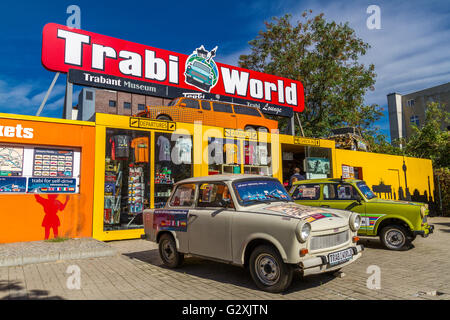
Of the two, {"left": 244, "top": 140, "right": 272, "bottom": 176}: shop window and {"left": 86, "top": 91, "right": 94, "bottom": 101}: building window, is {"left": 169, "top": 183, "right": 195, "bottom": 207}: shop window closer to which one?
{"left": 244, "top": 140, "right": 272, "bottom": 176}: shop window

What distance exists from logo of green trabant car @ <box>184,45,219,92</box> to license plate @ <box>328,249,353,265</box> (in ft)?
32.0

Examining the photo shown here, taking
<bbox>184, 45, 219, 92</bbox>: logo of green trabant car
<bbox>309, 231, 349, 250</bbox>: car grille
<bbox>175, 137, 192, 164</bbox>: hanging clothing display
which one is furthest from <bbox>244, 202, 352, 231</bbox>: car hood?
<bbox>184, 45, 219, 92</bbox>: logo of green trabant car

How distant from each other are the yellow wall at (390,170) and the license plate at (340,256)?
1077cm

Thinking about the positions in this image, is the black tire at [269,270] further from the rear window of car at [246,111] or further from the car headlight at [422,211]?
the rear window of car at [246,111]

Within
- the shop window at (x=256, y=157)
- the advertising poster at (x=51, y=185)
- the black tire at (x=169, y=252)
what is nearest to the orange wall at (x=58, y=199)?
the advertising poster at (x=51, y=185)

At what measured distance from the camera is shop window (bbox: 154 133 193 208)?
992cm

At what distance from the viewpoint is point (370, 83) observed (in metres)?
26.8

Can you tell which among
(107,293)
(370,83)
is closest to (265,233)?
(107,293)

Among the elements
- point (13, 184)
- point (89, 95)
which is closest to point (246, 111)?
point (13, 184)

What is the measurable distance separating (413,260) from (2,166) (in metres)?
9.80

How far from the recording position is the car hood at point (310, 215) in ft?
14.2

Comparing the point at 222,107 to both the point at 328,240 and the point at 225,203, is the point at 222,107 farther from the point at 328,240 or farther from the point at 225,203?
the point at 328,240

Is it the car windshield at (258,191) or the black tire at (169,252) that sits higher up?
the car windshield at (258,191)
